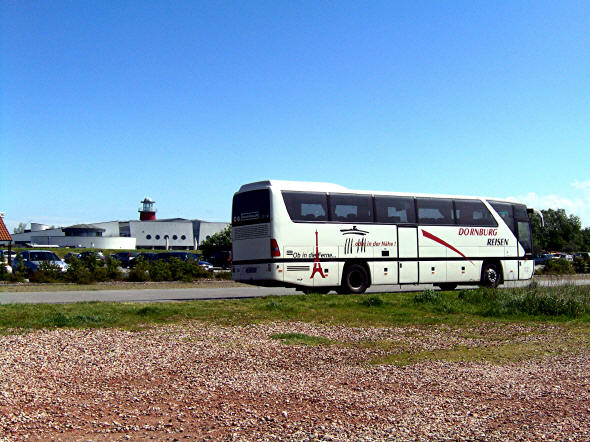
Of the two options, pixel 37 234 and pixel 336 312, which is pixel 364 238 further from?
pixel 37 234

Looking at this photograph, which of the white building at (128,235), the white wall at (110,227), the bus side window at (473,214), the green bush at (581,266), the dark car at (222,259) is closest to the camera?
the bus side window at (473,214)

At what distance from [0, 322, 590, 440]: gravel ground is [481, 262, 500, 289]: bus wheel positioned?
15.5 m

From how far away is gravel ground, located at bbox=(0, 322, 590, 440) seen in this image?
16.9ft

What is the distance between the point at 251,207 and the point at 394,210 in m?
5.13

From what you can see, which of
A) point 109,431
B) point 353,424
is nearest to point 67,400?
point 109,431

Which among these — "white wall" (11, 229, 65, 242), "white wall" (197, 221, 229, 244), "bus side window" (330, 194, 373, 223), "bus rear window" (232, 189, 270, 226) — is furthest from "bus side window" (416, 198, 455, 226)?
"white wall" (11, 229, 65, 242)

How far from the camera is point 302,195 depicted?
20.1 meters

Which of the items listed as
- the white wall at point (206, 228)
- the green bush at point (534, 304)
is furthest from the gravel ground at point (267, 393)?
the white wall at point (206, 228)

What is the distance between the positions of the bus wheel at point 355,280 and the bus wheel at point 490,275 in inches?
219

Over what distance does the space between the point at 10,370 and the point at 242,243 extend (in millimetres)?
13512

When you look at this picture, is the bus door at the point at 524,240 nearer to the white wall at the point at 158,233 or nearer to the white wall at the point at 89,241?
the white wall at the point at 89,241

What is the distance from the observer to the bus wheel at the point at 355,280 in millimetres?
20950

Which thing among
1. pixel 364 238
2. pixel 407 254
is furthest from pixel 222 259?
pixel 364 238

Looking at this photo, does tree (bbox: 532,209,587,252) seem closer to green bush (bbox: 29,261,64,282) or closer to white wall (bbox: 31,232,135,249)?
white wall (bbox: 31,232,135,249)
